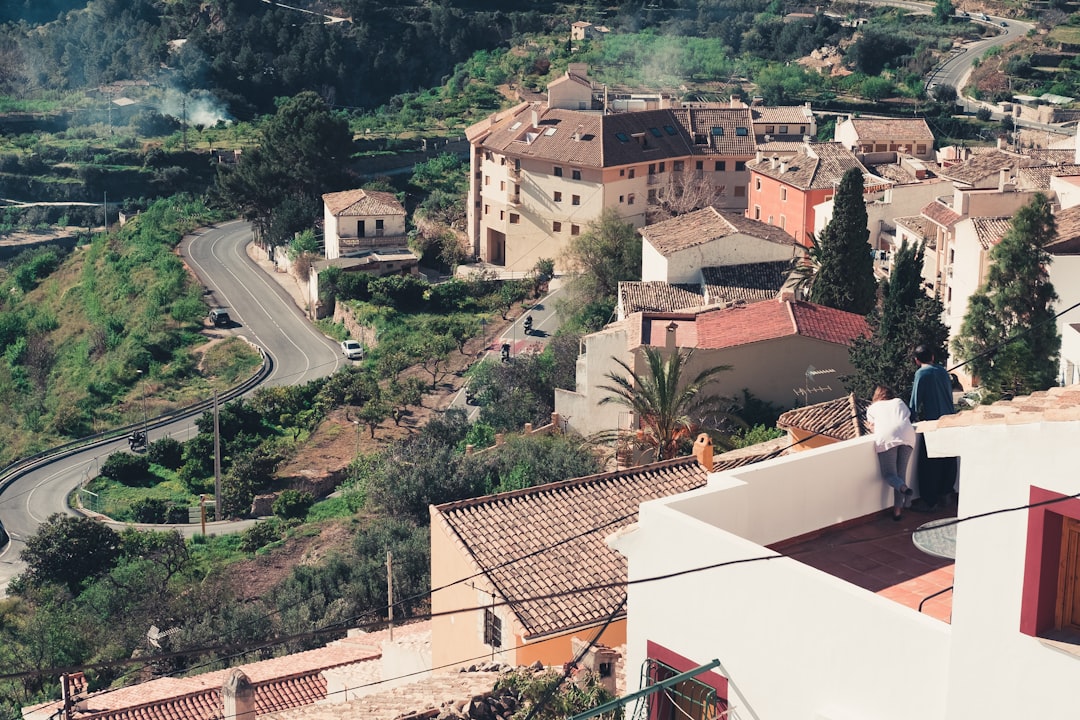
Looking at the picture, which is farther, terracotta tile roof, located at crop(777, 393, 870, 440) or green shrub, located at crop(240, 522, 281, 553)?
green shrub, located at crop(240, 522, 281, 553)

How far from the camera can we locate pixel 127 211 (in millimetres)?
79625

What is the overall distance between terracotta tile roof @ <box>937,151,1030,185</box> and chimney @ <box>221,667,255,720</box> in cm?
3268

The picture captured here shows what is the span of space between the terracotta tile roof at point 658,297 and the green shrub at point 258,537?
1072cm

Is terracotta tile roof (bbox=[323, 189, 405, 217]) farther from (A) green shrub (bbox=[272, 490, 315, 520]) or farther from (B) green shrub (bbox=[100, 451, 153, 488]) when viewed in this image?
(A) green shrub (bbox=[272, 490, 315, 520])

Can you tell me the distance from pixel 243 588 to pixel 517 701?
20.7m

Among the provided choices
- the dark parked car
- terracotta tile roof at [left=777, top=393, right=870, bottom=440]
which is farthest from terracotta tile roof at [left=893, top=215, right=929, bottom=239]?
the dark parked car

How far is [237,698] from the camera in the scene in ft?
59.2

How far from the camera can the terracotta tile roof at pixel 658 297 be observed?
39469 millimetres

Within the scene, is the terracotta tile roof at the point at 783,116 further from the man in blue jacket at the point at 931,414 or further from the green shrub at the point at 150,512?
the man in blue jacket at the point at 931,414

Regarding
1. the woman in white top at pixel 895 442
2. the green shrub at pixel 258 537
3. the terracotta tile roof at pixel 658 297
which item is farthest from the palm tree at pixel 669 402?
the woman in white top at pixel 895 442

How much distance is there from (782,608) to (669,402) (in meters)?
21.1

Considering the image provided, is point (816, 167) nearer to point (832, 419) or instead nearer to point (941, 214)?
point (941, 214)

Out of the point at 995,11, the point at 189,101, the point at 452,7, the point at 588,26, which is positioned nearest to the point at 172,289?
the point at 189,101

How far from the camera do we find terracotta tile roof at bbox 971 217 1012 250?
3425cm
